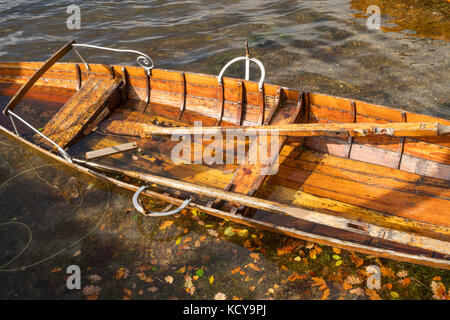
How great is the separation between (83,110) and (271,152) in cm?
631

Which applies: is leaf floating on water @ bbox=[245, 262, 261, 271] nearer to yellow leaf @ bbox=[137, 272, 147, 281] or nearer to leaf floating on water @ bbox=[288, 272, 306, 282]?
leaf floating on water @ bbox=[288, 272, 306, 282]

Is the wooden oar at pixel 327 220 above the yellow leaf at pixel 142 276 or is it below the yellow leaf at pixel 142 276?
above

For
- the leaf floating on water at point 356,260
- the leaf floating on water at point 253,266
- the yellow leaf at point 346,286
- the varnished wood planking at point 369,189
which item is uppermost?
the varnished wood planking at point 369,189

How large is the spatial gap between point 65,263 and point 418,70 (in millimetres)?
13899

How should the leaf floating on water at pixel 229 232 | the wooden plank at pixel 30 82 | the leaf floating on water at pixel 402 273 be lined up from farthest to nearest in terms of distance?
the wooden plank at pixel 30 82
the leaf floating on water at pixel 229 232
the leaf floating on water at pixel 402 273

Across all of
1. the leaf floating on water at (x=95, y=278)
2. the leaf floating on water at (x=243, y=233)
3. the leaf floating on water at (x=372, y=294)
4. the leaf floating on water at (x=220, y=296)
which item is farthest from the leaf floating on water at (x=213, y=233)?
the leaf floating on water at (x=372, y=294)

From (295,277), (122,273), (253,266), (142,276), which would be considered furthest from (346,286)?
(122,273)

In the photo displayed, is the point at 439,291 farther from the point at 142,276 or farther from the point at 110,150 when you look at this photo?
the point at 110,150

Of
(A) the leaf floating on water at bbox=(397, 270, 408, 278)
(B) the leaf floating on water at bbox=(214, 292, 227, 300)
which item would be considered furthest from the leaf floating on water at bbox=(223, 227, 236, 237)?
(A) the leaf floating on water at bbox=(397, 270, 408, 278)

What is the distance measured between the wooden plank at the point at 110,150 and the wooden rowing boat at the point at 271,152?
3 cm

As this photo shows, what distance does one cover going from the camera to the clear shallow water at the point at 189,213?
6301 mm

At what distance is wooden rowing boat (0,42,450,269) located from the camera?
5820mm

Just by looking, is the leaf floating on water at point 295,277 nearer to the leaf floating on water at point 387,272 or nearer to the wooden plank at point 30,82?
the leaf floating on water at point 387,272
